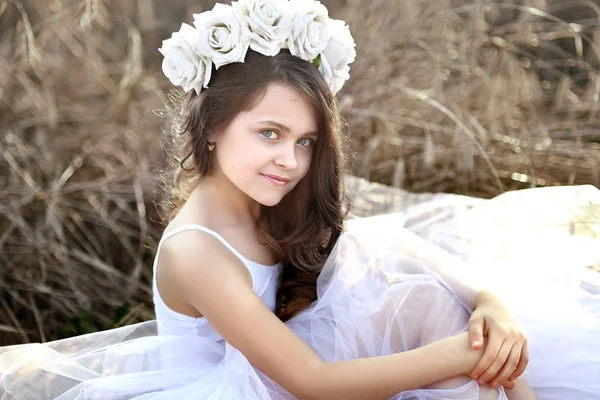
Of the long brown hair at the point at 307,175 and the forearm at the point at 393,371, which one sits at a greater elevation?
the long brown hair at the point at 307,175

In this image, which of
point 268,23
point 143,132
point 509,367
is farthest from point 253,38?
point 143,132

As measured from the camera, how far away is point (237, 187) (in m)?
1.63

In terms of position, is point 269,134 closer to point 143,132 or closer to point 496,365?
point 496,365

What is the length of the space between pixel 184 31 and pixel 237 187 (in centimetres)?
38

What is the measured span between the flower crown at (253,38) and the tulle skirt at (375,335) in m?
0.44

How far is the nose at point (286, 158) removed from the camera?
1497mm

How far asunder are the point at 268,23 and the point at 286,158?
299mm

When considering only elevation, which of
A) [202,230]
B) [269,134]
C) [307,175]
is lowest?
[202,230]

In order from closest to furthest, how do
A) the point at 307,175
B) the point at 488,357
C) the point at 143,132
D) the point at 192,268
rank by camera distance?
the point at 488,357 < the point at 192,268 < the point at 307,175 < the point at 143,132

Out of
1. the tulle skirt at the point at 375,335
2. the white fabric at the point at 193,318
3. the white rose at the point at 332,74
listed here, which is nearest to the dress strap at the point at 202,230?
the white fabric at the point at 193,318

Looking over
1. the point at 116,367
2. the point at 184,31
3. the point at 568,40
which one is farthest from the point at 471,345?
the point at 568,40

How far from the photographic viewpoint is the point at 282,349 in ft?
4.53

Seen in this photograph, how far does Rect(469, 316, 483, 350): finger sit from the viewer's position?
1325 millimetres

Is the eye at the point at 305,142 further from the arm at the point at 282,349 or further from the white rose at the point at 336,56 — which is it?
the arm at the point at 282,349
